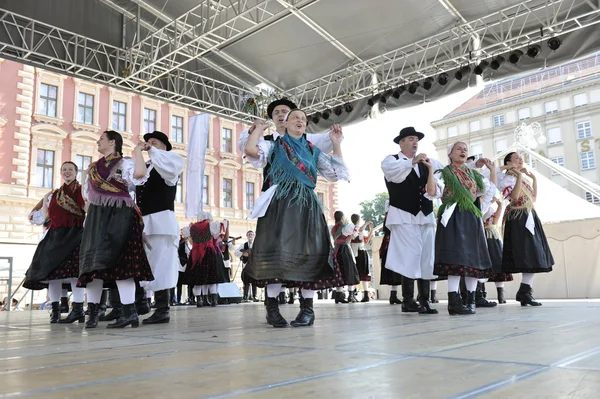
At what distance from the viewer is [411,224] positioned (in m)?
4.80

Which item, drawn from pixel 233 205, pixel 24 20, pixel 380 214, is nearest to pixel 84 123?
pixel 233 205

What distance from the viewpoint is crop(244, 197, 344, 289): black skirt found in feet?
10.9

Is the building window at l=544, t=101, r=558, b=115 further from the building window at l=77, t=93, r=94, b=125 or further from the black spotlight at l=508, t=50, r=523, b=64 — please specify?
the black spotlight at l=508, t=50, r=523, b=64

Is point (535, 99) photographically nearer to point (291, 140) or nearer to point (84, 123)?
point (84, 123)

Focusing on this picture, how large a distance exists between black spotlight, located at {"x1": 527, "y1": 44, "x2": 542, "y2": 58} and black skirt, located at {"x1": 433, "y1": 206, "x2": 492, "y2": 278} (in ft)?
17.8

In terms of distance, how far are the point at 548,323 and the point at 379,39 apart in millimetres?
7618

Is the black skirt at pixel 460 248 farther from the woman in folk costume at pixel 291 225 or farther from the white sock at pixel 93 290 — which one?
the white sock at pixel 93 290

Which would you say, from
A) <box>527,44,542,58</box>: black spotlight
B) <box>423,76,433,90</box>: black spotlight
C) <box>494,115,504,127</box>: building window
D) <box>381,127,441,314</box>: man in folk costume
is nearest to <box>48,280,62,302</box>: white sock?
<box>381,127,441,314</box>: man in folk costume

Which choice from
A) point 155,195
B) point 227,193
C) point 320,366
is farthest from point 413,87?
point 227,193

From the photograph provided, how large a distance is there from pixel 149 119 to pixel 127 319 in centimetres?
1975

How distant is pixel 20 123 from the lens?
18203 millimetres

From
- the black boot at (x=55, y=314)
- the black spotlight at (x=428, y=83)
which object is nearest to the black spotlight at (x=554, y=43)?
the black spotlight at (x=428, y=83)

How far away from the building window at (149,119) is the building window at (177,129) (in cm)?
88

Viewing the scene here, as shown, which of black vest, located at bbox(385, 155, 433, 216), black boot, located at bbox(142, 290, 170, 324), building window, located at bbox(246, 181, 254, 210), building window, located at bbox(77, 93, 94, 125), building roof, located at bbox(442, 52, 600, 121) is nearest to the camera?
black boot, located at bbox(142, 290, 170, 324)
